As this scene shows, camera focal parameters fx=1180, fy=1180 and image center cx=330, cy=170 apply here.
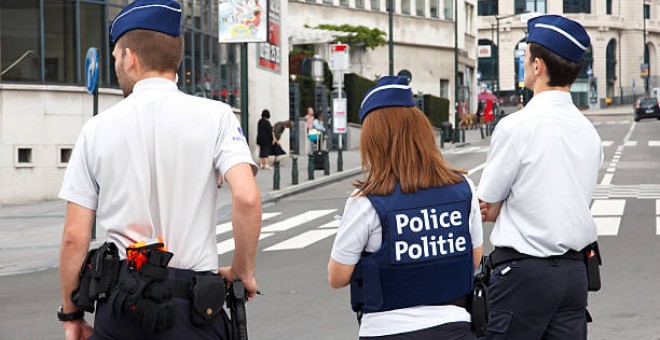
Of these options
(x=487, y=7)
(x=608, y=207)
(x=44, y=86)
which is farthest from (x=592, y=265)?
(x=487, y=7)

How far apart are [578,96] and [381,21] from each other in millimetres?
54327

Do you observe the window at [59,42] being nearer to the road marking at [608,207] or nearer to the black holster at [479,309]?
the road marking at [608,207]

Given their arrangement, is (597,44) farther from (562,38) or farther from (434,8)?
(562,38)

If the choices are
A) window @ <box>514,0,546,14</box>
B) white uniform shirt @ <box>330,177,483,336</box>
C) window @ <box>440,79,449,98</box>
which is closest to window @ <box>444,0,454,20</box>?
window @ <box>440,79,449,98</box>

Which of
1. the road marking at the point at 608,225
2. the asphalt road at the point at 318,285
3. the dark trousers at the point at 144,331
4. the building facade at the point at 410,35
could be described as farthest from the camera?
the building facade at the point at 410,35

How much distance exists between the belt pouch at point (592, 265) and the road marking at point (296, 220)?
41.0ft

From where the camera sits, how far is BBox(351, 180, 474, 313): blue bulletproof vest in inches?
157

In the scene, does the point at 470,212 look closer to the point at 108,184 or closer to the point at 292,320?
the point at 108,184

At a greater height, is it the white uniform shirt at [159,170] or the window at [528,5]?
the window at [528,5]

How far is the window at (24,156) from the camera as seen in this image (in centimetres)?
2419

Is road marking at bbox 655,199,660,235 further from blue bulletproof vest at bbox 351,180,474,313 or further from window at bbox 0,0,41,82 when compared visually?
window at bbox 0,0,41,82

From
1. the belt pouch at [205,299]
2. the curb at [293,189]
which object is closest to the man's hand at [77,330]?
the belt pouch at [205,299]

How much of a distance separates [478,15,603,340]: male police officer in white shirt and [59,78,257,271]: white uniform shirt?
4.26ft

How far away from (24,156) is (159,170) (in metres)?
21.5
